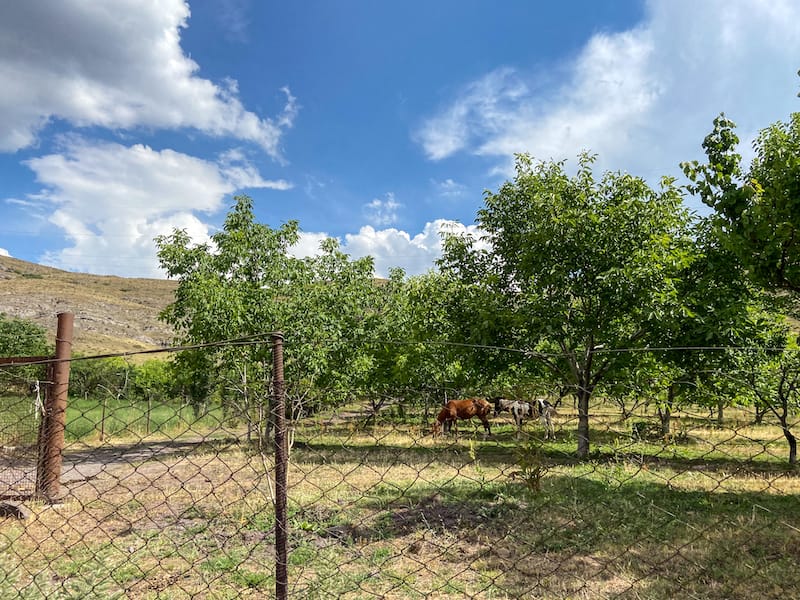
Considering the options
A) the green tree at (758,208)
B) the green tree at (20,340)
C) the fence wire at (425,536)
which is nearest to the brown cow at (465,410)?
the fence wire at (425,536)

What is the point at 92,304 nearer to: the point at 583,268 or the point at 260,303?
the point at 260,303

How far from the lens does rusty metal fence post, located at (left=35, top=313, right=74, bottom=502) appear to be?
634cm

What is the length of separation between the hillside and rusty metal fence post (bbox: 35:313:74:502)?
124ft

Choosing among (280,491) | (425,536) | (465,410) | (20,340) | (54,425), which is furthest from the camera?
(20,340)

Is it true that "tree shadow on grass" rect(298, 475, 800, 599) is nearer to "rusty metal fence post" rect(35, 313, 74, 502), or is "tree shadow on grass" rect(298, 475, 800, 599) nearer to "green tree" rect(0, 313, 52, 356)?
"rusty metal fence post" rect(35, 313, 74, 502)

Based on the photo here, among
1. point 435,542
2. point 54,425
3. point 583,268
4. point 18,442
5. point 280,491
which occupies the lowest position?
point 435,542

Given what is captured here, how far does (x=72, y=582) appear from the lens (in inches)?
169

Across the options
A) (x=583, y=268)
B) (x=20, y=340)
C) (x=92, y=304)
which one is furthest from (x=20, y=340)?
(x=92, y=304)

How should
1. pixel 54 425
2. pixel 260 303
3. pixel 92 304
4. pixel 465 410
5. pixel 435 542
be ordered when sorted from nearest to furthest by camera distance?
pixel 435 542
pixel 54 425
pixel 260 303
pixel 465 410
pixel 92 304

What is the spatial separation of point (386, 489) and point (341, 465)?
3.53 meters

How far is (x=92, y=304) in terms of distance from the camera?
219ft

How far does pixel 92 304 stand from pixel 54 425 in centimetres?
7087

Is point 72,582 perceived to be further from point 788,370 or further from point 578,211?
point 788,370

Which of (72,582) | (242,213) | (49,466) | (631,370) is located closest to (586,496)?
(631,370)
